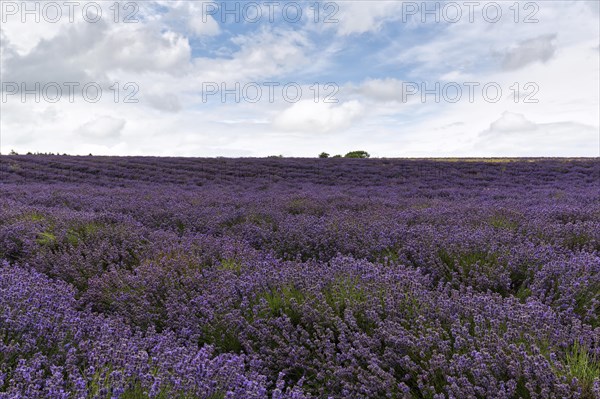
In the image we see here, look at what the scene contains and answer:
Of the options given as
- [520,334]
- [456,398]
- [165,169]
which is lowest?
[456,398]

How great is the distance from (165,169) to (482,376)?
49.0ft

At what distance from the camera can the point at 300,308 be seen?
2.78 meters

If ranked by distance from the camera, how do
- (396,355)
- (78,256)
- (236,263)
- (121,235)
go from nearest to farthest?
(396,355) → (236,263) → (78,256) → (121,235)

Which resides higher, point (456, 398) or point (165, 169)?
point (165, 169)

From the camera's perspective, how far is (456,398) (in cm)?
188

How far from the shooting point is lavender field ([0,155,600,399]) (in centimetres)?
189

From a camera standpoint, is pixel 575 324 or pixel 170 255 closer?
pixel 575 324

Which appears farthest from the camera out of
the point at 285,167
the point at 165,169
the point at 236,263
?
the point at 285,167

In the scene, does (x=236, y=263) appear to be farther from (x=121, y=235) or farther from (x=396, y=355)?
(x=396, y=355)

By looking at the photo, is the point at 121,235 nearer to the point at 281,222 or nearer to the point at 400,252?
the point at 281,222

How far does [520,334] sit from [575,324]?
0.26 m

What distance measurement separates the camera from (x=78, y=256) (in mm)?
4246

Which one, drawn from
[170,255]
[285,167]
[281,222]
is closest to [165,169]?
[285,167]

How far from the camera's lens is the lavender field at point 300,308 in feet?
6.21
